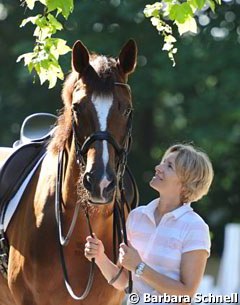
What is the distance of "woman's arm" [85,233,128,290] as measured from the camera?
14.4 feet

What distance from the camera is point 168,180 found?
4.30 metres

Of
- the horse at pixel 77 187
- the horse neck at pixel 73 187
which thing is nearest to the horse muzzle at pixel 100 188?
the horse at pixel 77 187

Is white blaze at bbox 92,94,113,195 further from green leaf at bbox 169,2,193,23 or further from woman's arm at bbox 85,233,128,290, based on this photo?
green leaf at bbox 169,2,193,23

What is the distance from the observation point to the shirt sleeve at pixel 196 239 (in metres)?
4.09

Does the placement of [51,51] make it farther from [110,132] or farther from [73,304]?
[73,304]

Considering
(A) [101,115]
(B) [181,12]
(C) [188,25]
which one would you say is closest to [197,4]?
(B) [181,12]

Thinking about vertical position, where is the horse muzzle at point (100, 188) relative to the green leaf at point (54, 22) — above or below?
below

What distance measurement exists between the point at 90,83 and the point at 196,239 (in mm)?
1119

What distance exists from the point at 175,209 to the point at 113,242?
2.82 ft

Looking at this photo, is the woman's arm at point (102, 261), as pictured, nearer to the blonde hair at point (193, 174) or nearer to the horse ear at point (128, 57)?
the blonde hair at point (193, 174)

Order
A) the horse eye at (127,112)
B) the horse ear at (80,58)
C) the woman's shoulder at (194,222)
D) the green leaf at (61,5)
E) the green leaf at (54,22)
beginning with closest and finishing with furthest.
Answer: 1. the woman's shoulder at (194,222)
2. the horse eye at (127,112)
3. the green leaf at (61,5)
4. the horse ear at (80,58)
5. the green leaf at (54,22)

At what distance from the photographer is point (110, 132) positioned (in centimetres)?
453

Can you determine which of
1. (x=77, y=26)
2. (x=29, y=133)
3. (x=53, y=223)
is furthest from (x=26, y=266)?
(x=77, y=26)

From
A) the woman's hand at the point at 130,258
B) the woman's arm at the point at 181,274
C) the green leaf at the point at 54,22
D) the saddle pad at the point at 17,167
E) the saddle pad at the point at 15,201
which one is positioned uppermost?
the green leaf at the point at 54,22
